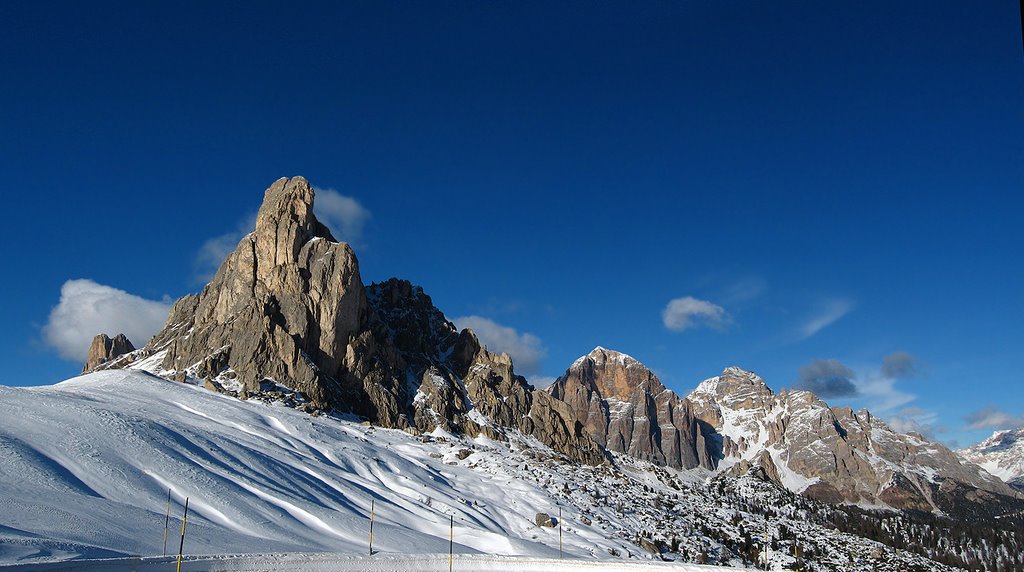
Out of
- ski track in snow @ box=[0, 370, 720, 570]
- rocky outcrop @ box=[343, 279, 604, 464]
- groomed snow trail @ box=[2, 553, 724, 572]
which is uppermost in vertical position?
rocky outcrop @ box=[343, 279, 604, 464]

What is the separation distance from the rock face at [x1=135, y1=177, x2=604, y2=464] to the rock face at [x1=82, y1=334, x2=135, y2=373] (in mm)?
27770

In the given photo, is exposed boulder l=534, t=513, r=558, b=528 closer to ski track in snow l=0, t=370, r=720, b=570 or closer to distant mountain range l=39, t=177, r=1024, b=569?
ski track in snow l=0, t=370, r=720, b=570

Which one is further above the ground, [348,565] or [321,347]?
[321,347]

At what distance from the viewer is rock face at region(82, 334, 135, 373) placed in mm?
154875

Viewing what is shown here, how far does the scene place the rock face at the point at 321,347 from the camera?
115312mm

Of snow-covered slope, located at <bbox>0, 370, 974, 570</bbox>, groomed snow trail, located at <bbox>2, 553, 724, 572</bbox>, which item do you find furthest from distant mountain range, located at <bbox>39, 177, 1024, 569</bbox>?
groomed snow trail, located at <bbox>2, 553, 724, 572</bbox>

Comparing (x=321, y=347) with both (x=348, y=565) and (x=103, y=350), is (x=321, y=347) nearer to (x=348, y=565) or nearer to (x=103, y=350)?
(x=103, y=350)

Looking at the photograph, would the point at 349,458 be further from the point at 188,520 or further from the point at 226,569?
the point at 226,569

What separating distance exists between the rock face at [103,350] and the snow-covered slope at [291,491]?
62371 millimetres

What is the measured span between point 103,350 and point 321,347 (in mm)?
66579

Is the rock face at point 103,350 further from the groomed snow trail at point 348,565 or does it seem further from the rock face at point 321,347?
the groomed snow trail at point 348,565

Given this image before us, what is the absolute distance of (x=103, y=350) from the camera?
513 ft

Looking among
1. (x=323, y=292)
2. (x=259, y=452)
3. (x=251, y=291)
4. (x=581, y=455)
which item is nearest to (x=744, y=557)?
(x=581, y=455)

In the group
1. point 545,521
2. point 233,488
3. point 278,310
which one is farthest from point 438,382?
point 233,488
